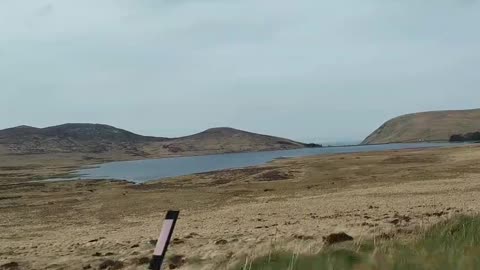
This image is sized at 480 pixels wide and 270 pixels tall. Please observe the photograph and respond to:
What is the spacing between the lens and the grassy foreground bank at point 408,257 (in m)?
4.77

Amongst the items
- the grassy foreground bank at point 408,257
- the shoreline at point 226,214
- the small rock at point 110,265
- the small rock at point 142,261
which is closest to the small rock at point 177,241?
the shoreline at point 226,214

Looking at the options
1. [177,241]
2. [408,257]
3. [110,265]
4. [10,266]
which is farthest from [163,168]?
[408,257]

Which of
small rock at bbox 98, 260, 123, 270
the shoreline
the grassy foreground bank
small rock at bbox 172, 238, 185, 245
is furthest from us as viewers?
small rock at bbox 172, 238, 185, 245

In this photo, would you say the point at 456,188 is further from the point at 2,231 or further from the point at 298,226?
the point at 2,231

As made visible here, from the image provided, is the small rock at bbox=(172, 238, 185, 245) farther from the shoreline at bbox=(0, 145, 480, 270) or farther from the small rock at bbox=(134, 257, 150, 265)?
the small rock at bbox=(134, 257, 150, 265)

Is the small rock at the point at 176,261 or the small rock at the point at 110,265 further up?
the small rock at the point at 176,261

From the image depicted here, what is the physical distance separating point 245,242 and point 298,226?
15.3ft

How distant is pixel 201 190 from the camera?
44.3m

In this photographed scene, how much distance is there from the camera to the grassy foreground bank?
4773mm

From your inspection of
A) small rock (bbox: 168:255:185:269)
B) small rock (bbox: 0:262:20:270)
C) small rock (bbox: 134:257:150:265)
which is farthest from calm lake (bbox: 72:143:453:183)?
small rock (bbox: 168:255:185:269)

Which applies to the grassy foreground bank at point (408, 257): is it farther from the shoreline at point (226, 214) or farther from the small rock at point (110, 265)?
the small rock at point (110, 265)

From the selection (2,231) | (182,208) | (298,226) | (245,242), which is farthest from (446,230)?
(182,208)

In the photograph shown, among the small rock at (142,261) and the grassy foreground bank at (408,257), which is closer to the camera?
the grassy foreground bank at (408,257)

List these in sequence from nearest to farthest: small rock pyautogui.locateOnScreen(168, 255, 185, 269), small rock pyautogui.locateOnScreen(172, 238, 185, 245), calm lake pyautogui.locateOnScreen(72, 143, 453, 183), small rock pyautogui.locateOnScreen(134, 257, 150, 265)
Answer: small rock pyautogui.locateOnScreen(168, 255, 185, 269)
small rock pyautogui.locateOnScreen(134, 257, 150, 265)
small rock pyautogui.locateOnScreen(172, 238, 185, 245)
calm lake pyautogui.locateOnScreen(72, 143, 453, 183)
